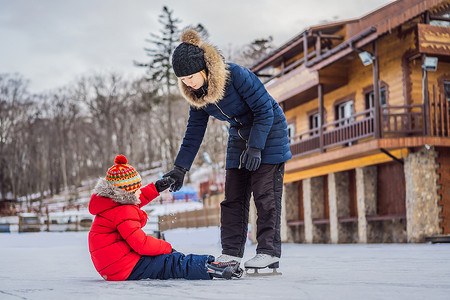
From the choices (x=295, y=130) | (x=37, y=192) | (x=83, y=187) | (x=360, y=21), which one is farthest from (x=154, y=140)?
(x=360, y=21)

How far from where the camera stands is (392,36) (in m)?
15.3

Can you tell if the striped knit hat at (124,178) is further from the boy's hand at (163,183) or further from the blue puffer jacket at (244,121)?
the blue puffer jacket at (244,121)

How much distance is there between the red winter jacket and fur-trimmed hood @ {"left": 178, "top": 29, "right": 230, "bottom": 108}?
0.89m

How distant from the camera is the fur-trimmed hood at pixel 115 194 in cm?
385

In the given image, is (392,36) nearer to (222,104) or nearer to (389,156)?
(389,156)

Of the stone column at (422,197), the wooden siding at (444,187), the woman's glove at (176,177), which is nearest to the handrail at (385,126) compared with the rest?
the stone column at (422,197)

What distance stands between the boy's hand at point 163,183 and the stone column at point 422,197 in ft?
35.2

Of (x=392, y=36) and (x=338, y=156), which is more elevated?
(x=392, y=36)

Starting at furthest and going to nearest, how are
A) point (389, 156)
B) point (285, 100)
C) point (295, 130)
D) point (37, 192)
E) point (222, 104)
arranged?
1. point (37, 192)
2. point (295, 130)
3. point (285, 100)
4. point (389, 156)
5. point (222, 104)

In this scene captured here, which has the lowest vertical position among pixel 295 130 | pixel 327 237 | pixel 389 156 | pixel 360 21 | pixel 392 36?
pixel 327 237

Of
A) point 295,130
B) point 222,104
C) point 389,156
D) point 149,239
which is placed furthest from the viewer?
point 295,130

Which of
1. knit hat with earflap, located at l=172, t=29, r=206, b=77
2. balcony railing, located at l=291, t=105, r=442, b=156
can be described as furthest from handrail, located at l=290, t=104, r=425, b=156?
knit hat with earflap, located at l=172, t=29, r=206, b=77

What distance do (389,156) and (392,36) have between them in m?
3.22

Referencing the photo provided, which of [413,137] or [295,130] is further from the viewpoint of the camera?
[295,130]
